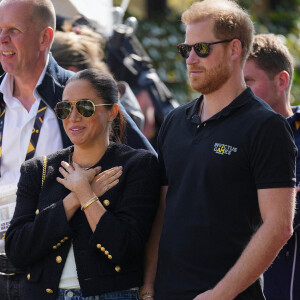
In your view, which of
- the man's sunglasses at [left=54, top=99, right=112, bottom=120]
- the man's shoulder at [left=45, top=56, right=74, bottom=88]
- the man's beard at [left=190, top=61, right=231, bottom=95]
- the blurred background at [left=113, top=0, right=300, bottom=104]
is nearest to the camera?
the man's beard at [left=190, top=61, right=231, bottom=95]

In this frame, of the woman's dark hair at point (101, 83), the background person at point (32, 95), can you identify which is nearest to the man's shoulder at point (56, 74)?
the background person at point (32, 95)

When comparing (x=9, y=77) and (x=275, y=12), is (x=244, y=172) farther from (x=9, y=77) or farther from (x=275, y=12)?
(x=275, y=12)

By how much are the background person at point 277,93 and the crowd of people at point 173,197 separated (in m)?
0.02

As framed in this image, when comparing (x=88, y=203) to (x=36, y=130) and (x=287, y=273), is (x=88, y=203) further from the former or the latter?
(x=287, y=273)

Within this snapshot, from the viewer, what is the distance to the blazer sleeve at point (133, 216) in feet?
10.8

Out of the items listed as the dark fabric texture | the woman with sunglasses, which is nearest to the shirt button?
the woman with sunglasses

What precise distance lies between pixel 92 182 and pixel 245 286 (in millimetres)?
875

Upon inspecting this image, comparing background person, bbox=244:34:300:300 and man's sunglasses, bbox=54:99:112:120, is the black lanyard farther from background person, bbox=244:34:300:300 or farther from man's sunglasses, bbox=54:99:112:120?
background person, bbox=244:34:300:300

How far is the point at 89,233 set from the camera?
3377mm

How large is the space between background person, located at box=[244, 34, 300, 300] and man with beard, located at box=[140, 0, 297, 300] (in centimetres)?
83

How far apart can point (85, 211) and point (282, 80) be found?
1.58 m

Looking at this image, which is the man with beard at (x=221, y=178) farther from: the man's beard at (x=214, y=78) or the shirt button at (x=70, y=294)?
the shirt button at (x=70, y=294)

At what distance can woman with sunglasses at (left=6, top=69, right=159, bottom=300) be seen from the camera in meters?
3.33

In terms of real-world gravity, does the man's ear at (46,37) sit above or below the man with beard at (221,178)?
above
